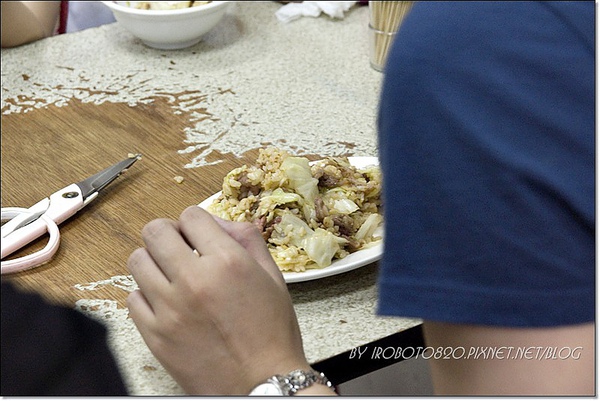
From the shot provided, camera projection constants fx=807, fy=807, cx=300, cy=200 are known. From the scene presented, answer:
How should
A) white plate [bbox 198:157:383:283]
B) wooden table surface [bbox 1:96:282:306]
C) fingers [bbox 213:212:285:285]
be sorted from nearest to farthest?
fingers [bbox 213:212:285:285] < white plate [bbox 198:157:383:283] < wooden table surface [bbox 1:96:282:306]

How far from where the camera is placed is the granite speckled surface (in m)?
1.05

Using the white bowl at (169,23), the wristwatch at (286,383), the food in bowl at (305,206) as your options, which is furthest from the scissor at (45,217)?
the white bowl at (169,23)

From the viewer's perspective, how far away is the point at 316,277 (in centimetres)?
98

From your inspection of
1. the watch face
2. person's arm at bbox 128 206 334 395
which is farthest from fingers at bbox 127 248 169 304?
the watch face

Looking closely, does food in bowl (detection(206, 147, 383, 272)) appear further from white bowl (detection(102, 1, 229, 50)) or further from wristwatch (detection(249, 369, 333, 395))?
white bowl (detection(102, 1, 229, 50))

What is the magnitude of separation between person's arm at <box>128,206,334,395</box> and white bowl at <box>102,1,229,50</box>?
3.27 feet

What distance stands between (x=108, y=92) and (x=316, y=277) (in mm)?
804

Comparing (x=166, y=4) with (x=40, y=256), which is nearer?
(x=40, y=256)

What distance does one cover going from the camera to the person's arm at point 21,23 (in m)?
1.82

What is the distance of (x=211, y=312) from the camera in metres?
0.78

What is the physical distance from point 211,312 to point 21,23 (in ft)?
4.21

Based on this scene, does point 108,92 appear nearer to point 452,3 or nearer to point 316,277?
point 316,277

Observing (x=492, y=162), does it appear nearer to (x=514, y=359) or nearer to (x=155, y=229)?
(x=514, y=359)

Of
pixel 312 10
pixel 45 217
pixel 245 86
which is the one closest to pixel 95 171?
pixel 45 217
